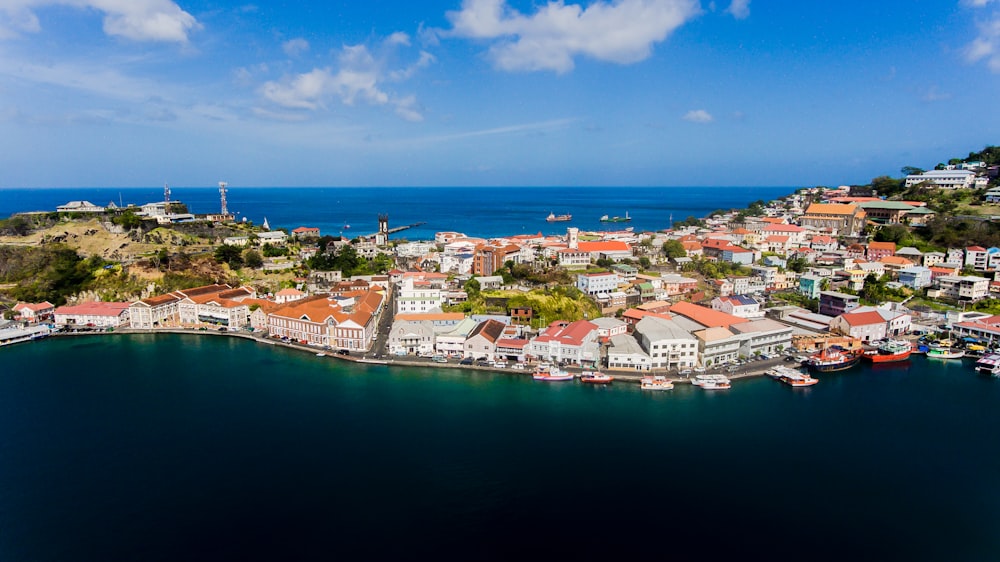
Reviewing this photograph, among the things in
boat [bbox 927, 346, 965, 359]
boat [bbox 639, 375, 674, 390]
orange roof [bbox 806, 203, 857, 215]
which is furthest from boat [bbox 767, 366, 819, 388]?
orange roof [bbox 806, 203, 857, 215]

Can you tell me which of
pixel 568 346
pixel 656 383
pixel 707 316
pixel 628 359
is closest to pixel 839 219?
pixel 707 316

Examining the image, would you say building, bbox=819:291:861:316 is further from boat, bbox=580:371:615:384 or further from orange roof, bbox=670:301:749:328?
boat, bbox=580:371:615:384

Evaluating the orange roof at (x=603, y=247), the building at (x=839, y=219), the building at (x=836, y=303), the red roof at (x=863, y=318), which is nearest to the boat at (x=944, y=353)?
the red roof at (x=863, y=318)

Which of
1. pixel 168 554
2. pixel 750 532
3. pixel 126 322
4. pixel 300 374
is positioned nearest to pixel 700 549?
pixel 750 532

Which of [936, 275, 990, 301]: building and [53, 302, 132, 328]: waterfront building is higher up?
[936, 275, 990, 301]: building

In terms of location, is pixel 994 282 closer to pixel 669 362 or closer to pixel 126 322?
pixel 669 362

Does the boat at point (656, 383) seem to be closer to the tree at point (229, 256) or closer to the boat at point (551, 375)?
the boat at point (551, 375)

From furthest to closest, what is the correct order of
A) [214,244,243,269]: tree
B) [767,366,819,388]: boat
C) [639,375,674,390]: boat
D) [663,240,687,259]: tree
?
1. [663,240,687,259]: tree
2. [214,244,243,269]: tree
3. [767,366,819,388]: boat
4. [639,375,674,390]: boat
